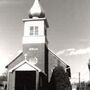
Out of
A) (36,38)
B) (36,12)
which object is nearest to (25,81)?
(36,38)

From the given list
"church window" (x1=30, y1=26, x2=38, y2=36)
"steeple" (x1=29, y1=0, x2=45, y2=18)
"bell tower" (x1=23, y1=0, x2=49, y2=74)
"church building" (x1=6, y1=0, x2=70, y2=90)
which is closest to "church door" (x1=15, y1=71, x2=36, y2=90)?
"church building" (x1=6, y1=0, x2=70, y2=90)

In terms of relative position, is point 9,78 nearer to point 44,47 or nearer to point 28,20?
point 44,47

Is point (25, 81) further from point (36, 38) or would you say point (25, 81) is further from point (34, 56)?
point (36, 38)

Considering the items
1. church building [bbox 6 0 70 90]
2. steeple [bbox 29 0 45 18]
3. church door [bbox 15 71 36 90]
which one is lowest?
church door [bbox 15 71 36 90]

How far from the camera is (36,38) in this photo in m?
38.7

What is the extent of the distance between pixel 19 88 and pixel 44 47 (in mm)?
6714

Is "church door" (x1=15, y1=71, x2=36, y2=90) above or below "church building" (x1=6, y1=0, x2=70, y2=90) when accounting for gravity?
below

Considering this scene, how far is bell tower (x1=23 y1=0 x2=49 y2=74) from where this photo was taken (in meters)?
37.3

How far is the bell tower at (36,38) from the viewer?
123 ft

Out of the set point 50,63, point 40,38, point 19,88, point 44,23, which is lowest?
point 19,88

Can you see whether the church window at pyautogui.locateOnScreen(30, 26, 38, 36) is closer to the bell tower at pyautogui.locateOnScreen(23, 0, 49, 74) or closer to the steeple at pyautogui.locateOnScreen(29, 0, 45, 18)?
the bell tower at pyautogui.locateOnScreen(23, 0, 49, 74)

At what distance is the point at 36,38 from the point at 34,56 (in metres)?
2.78

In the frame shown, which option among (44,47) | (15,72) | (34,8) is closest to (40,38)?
(44,47)

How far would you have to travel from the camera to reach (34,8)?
40438 millimetres
